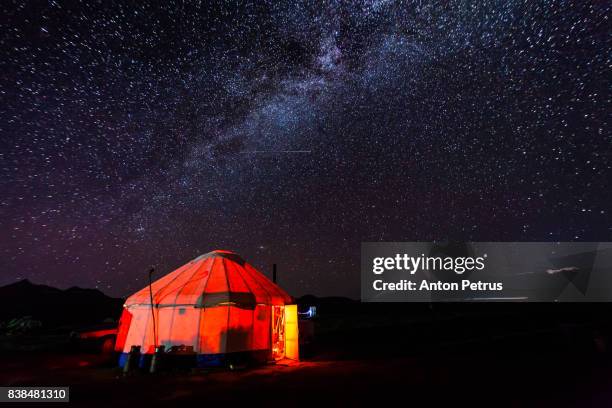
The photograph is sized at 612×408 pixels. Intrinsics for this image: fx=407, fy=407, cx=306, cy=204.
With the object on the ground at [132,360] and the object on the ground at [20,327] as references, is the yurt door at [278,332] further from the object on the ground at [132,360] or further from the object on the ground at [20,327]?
the object on the ground at [20,327]

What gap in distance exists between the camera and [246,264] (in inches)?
563

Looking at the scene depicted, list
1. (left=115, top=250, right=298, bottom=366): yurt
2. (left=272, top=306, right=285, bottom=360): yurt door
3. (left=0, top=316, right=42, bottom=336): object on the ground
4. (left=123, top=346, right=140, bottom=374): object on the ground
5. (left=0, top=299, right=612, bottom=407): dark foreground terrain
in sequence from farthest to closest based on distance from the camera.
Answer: (left=0, top=316, right=42, bottom=336): object on the ground < (left=272, top=306, right=285, bottom=360): yurt door < (left=115, top=250, right=298, bottom=366): yurt < (left=123, top=346, right=140, bottom=374): object on the ground < (left=0, top=299, right=612, bottom=407): dark foreground terrain

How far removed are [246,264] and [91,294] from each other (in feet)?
425

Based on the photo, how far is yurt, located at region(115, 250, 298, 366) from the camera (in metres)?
11.7

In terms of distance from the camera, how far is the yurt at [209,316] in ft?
38.3

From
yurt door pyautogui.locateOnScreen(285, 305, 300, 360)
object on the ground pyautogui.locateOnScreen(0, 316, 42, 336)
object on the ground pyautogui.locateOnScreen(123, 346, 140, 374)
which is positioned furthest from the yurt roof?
object on the ground pyautogui.locateOnScreen(0, 316, 42, 336)

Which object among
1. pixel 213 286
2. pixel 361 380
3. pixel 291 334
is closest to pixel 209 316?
pixel 213 286

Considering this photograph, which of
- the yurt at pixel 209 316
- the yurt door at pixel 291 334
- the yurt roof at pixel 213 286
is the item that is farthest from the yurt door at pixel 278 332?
the yurt roof at pixel 213 286

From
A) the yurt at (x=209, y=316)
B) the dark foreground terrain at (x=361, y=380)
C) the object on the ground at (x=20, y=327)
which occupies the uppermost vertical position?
the yurt at (x=209, y=316)

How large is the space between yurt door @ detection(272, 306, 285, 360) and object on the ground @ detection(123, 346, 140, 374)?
4149 millimetres

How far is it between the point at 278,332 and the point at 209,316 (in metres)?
3.19

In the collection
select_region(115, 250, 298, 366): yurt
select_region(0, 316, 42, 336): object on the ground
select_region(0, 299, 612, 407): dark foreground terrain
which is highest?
select_region(115, 250, 298, 366): yurt

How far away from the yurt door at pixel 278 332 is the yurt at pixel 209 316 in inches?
1.3

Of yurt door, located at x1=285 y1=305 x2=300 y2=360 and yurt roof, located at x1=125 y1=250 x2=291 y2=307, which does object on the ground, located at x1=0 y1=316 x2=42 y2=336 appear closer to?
yurt roof, located at x1=125 y1=250 x2=291 y2=307
